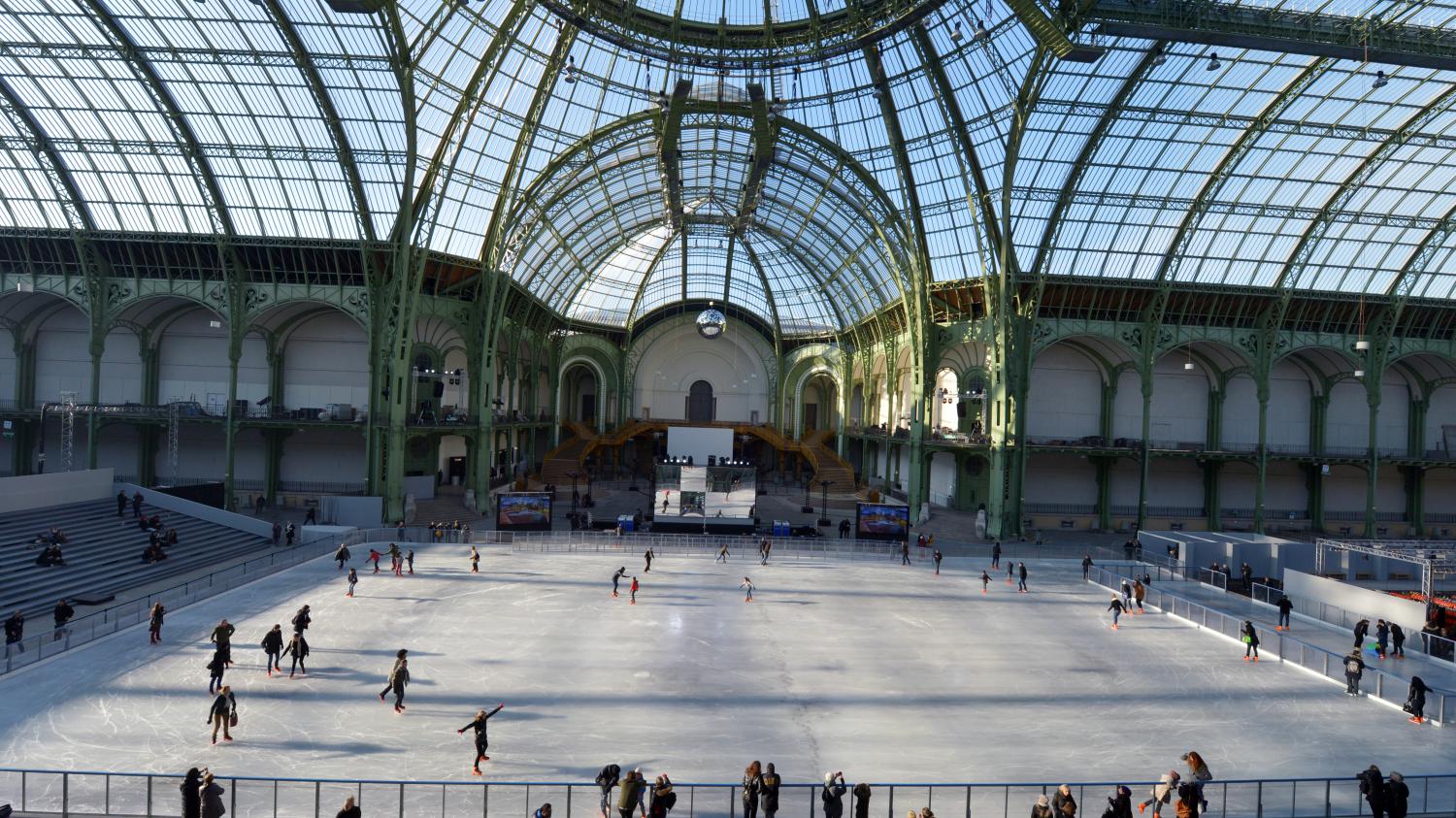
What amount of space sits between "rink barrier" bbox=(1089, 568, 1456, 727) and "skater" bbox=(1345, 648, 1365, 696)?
40 centimetres

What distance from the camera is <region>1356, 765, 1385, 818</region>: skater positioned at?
12055 millimetres

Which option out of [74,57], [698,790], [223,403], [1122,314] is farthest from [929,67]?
[223,403]

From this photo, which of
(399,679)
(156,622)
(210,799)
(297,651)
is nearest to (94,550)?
(156,622)

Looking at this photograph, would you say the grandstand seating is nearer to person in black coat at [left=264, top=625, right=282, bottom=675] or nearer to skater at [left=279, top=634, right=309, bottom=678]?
person in black coat at [left=264, top=625, right=282, bottom=675]

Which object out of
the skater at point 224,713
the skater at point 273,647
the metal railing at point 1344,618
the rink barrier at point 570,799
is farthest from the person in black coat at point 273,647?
the metal railing at point 1344,618

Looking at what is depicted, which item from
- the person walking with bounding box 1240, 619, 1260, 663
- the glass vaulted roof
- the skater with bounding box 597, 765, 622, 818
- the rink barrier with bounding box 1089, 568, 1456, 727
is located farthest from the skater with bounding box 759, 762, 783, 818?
the glass vaulted roof

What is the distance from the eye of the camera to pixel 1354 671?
19.5 m

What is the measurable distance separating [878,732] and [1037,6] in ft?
85.2

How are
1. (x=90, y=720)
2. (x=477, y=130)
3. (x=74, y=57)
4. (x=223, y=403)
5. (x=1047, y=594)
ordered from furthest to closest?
1. (x=223, y=403)
2. (x=477, y=130)
3. (x=74, y=57)
4. (x=1047, y=594)
5. (x=90, y=720)

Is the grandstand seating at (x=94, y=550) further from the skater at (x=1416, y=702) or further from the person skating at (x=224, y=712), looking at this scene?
the skater at (x=1416, y=702)

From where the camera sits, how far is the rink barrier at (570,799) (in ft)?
40.0

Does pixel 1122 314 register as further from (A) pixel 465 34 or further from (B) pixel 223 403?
(B) pixel 223 403

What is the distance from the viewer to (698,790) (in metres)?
13.4

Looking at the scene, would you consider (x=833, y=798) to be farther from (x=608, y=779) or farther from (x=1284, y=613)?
(x=1284, y=613)
